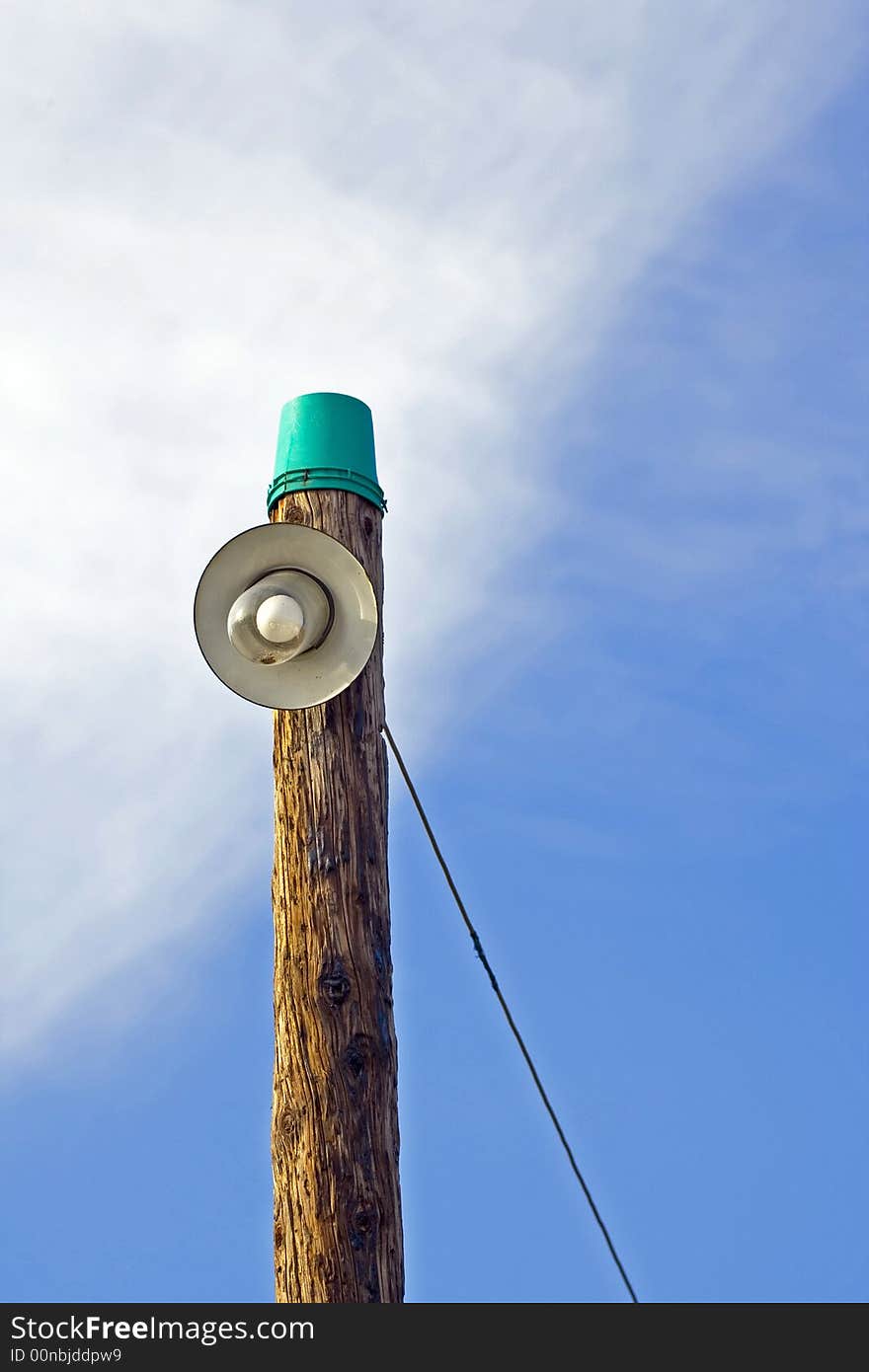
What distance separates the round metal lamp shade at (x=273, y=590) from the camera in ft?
16.2

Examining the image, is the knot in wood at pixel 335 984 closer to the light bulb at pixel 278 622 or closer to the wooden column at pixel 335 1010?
the wooden column at pixel 335 1010

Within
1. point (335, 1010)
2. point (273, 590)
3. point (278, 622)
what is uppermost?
point (273, 590)

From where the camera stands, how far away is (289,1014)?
473cm

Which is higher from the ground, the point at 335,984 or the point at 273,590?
the point at 273,590

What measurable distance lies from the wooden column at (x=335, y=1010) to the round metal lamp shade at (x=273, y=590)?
19 cm

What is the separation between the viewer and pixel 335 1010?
469cm

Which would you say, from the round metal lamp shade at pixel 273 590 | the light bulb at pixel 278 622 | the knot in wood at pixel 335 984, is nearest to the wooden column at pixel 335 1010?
the knot in wood at pixel 335 984

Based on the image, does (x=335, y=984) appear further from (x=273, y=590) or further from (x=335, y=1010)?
(x=273, y=590)

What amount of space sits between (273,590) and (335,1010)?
139cm

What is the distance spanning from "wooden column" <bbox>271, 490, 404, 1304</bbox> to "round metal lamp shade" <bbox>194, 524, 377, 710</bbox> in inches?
7.4

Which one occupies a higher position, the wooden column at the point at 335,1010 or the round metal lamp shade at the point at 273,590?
the round metal lamp shade at the point at 273,590

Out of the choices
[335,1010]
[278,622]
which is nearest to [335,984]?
[335,1010]

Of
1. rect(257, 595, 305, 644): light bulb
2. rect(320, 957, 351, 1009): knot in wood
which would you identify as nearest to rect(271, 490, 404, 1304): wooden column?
rect(320, 957, 351, 1009): knot in wood

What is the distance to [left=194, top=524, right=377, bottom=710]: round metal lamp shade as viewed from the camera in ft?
16.2
